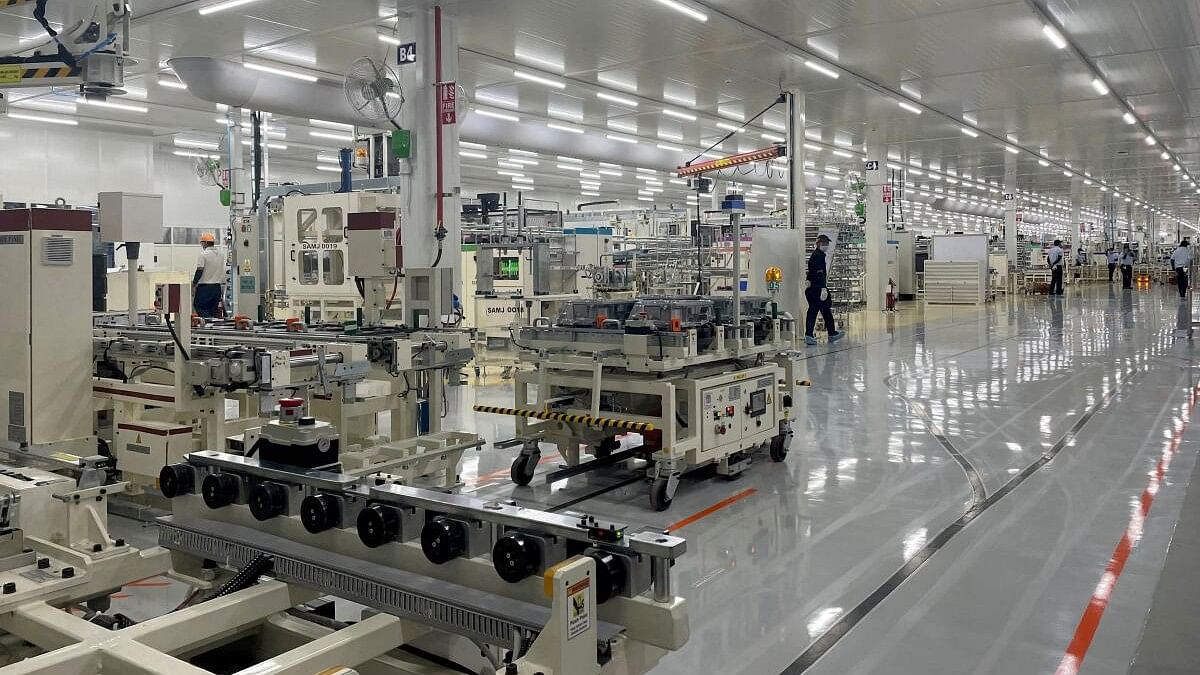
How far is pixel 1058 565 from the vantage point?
4.36 m

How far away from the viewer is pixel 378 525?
2.30 meters

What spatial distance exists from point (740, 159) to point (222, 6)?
8.19 metres

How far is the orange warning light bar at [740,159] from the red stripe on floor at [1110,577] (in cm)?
821

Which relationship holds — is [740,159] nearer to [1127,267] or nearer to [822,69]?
[822,69]

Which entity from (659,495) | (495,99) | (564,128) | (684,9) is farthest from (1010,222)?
(659,495)

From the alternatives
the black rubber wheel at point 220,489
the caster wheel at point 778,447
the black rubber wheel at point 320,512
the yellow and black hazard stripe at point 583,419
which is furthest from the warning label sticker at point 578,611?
the caster wheel at point 778,447

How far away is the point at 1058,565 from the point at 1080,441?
10.9 feet

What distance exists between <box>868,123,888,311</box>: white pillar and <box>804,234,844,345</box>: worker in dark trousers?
7.29 m

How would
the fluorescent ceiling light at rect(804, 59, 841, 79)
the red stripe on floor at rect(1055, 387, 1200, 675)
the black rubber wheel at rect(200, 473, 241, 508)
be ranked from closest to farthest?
the black rubber wheel at rect(200, 473, 241, 508)
the red stripe on floor at rect(1055, 387, 1200, 675)
the fluorescent ceiling light at rect(804, 59, 841, 79)

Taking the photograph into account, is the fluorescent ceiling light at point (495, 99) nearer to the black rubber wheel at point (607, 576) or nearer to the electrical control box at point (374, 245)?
the electrical control box at point (374, 245)

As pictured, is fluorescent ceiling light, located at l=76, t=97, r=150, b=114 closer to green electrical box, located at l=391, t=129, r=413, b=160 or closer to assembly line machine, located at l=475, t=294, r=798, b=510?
green electrical box, located at l=391, t=129, r=413, b=160

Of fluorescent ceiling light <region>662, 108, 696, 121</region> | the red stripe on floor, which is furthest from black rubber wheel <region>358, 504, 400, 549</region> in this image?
fluorescent ceiling light <region>662, 108, 696, 121</region>

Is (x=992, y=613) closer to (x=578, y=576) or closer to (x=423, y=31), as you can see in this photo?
(x=578, y=576)

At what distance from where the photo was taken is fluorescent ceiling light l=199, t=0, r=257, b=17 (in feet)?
31.2
